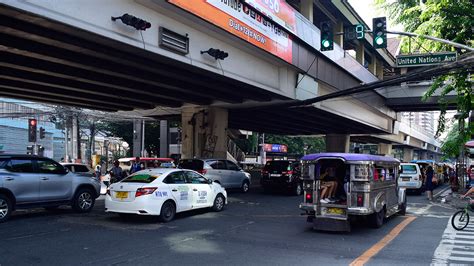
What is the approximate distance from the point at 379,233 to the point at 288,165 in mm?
10441

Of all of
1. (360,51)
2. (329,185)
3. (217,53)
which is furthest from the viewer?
(360,51)

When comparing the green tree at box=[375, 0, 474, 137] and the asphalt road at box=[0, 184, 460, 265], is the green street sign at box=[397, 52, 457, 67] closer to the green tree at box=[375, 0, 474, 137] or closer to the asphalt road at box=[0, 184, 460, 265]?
the green tree at box=[375, 0, 474, 137]

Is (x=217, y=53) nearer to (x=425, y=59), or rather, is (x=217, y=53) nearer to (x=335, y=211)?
(x=335, y=211)

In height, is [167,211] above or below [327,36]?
below

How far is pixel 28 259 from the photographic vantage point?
23.9ft

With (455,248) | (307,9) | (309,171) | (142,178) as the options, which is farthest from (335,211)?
(307,9)

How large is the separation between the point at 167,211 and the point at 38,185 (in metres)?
3.65

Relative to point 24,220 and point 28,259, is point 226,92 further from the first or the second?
point 28,259

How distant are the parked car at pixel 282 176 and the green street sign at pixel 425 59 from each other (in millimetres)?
7492

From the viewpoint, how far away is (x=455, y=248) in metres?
8.72

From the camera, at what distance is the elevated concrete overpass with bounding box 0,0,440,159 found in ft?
34.7

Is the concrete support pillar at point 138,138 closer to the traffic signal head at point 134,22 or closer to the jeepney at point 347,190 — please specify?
the traffic signal head at point 134,22

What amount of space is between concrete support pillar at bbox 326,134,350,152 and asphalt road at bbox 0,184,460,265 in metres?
27.6

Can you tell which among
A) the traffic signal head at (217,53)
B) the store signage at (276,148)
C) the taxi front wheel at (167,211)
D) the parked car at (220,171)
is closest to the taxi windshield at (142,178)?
the taxi front wheel at (167,211)
